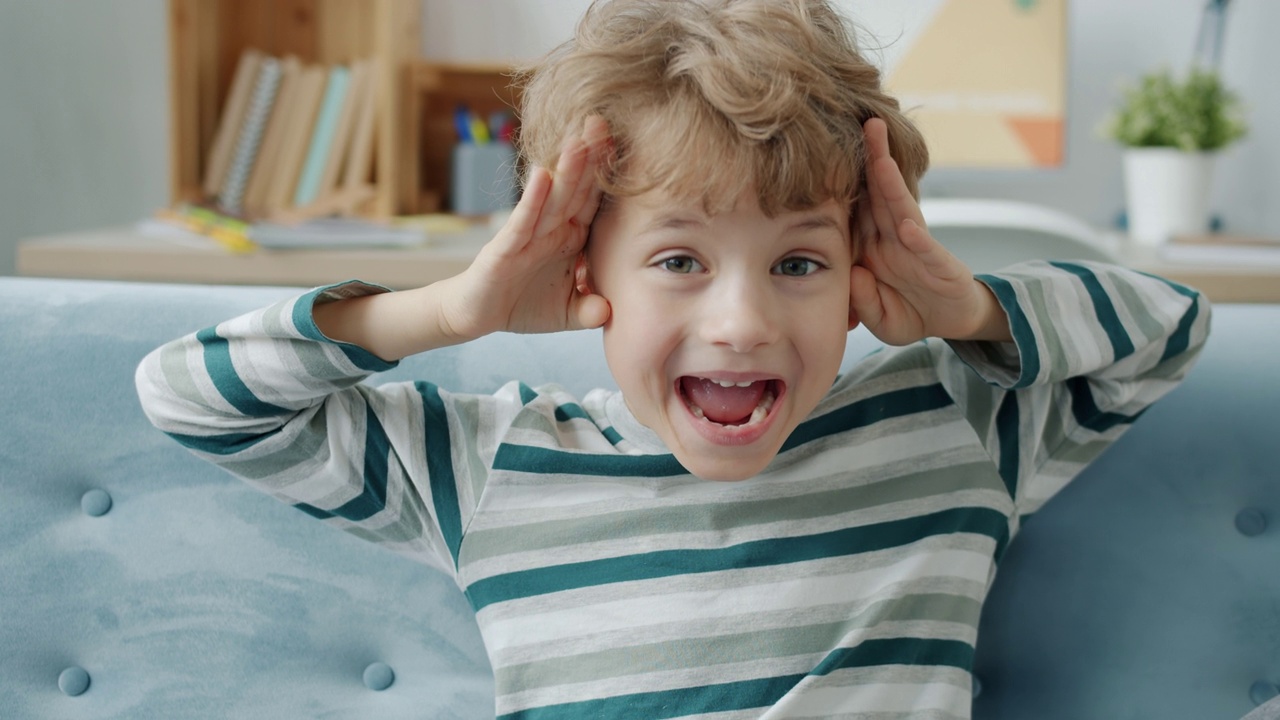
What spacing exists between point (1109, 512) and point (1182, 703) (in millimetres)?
158

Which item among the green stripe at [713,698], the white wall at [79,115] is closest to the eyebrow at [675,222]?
the green stripe at [713,698]

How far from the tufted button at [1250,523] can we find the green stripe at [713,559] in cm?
25

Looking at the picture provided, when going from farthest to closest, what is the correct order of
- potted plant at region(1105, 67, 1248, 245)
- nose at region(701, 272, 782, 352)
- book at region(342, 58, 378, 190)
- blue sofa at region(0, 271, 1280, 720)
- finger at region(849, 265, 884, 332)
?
book at region(342, 58, 378, 190), potted plant at region(1105, 67, 1248, 245), blue sofa at region(0, 271, 1280, 720), finger at region(849, 265, 884, 332), nose at region(701, 272, 782, 352)

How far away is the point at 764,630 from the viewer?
81cm

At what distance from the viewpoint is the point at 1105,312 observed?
88 cm

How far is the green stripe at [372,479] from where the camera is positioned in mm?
850

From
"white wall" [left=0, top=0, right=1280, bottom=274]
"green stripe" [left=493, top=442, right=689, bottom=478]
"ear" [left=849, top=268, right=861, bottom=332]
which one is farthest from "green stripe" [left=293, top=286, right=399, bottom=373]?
"white wall" [left=0, top=0, right=1280, bottom=274]

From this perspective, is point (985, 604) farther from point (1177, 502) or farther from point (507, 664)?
point (507, 664)

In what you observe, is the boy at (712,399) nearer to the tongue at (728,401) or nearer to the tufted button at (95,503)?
the tongue at (728,401)

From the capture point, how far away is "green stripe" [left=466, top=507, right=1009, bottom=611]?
2.71ft

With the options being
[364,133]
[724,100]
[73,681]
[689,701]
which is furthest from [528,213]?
[364,133]

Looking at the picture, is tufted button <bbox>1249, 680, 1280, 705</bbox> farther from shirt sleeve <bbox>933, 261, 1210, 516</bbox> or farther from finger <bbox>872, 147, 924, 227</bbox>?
finger <bbox>872, 147, 924, 227</bbox>

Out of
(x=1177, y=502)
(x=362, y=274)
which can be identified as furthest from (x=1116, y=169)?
(x=1177, y=502)

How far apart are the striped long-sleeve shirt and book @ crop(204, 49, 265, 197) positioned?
5.17 feet
